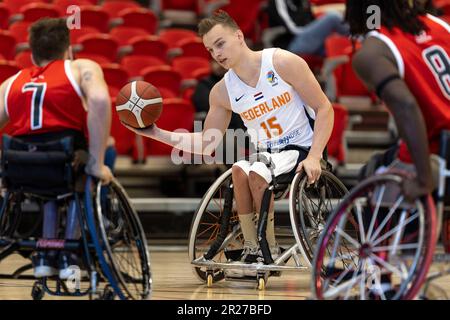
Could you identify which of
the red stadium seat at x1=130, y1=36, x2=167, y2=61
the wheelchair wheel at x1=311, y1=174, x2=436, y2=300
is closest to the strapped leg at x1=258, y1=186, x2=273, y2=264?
the wheelchair wheel at x1=311, y1=174, x2=436, y2=300

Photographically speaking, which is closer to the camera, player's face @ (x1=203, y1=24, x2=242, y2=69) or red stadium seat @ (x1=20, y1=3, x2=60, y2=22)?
player's face @ (x1=203, y1=24, x2=242, y2=69)

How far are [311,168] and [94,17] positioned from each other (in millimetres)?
5044

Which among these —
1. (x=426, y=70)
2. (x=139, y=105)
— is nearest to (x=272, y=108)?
(x=139, y=105)

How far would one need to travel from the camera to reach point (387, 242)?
342 cm

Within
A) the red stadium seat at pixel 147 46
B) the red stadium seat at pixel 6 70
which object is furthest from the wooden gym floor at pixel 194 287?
the red stadium seat at pixel 147 46

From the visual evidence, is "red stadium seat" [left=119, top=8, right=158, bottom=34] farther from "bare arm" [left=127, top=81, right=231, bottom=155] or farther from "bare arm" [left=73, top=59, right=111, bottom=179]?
"bare arm" [left=73, top=59, right=111, bottom=179]

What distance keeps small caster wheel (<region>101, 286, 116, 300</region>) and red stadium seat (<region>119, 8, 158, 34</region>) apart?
5862mm

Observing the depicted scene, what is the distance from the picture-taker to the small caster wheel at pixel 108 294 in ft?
12.5

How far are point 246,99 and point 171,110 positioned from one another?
8.53 feet

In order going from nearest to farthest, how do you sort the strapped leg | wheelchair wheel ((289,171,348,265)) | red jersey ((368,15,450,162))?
1. red jersey ((368,15,450,162))
2. wheelchair wheel ((289,171,348,265))
3. the strapped leg

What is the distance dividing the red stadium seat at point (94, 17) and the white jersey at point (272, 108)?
4408mm

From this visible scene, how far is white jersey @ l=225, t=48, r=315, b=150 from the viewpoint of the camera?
477 cm

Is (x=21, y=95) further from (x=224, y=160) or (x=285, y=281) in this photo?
(x=224, y=160)
